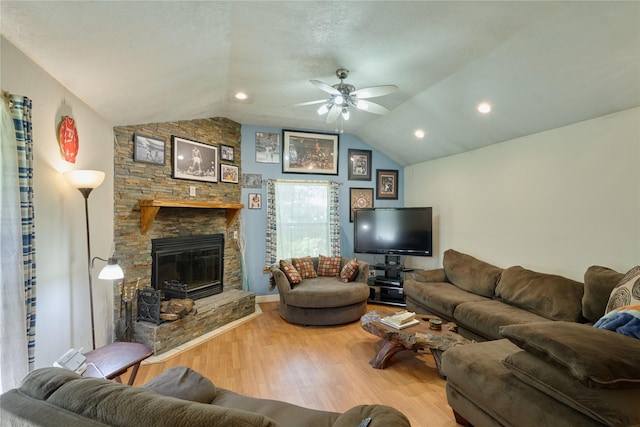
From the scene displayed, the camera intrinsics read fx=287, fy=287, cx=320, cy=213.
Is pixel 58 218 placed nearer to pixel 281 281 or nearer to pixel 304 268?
pixel 281 281

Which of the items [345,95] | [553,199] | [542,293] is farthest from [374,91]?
[542,293]

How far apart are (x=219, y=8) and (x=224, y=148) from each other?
9.18ft

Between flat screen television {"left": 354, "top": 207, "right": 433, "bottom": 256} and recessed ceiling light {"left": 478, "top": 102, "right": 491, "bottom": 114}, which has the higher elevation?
recessed ceiling light {"left": 478, "top": 102, "right": 491, "bottom": 114}

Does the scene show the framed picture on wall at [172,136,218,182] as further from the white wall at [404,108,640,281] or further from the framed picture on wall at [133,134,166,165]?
the white wall at [404,108,640,281]

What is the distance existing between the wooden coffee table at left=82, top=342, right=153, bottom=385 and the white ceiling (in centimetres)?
204

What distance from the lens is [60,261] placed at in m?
2.14

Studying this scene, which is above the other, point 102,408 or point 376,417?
point 102,408

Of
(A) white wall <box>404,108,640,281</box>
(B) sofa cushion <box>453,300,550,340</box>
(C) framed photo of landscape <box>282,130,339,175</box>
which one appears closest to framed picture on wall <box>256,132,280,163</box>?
(C) framed photo of landscape <box>282,130,339,175</box>

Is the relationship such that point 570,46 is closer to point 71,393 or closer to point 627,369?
point 627,369

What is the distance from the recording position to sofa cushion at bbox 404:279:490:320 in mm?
3369

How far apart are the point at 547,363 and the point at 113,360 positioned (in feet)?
8.91

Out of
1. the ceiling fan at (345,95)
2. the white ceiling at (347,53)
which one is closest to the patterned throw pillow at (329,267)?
the ceiling fan at (345,95)

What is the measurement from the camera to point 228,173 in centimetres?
456

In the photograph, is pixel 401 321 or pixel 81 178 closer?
pixel 81 178
